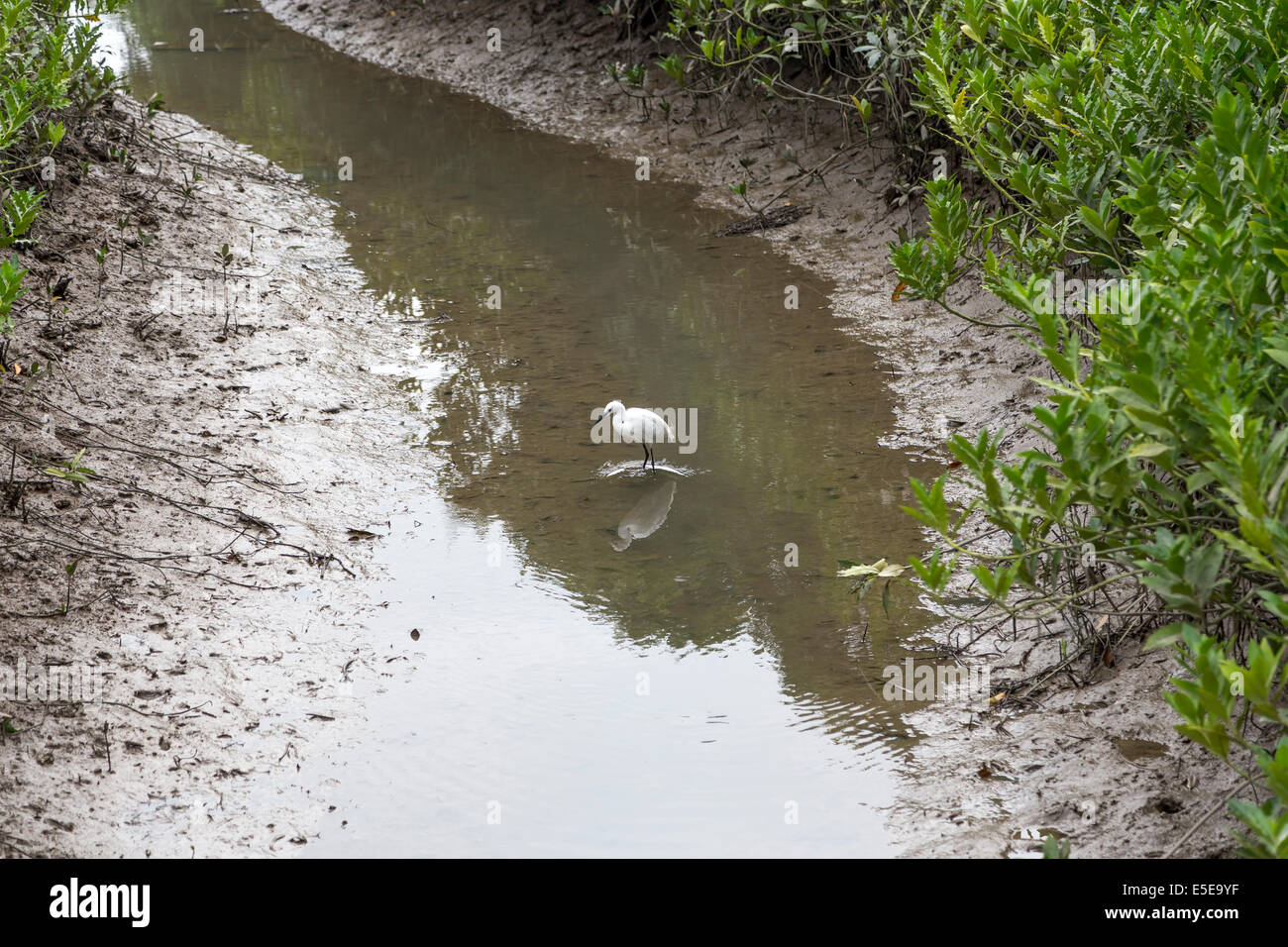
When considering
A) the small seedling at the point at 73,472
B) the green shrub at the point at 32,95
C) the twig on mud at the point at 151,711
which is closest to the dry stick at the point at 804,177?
the green shrub at the point at 32,95

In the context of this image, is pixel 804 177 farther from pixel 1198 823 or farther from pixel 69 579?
pixel 1198 823

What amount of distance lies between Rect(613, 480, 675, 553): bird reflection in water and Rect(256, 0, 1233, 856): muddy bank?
1.37 meters

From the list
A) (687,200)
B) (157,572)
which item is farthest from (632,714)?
(687,200)

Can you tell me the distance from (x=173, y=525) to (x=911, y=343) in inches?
184

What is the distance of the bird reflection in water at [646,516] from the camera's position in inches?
223

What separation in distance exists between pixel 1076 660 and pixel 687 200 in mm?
6827

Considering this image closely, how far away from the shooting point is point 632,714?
446 cm

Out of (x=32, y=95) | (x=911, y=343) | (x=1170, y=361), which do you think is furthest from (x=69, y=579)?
(x=911, y=343)

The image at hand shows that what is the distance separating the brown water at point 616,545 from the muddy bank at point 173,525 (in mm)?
277

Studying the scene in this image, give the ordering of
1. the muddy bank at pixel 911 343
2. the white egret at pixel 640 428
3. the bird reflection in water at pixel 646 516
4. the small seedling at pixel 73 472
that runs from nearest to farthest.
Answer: the muddy bank at pixel 911 343 < the small seedling at pixel 73 472 < the bird reflection in water at pixel 646 516 < the white egret at pixel 640 428

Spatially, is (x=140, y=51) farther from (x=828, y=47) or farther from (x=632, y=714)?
(x=632, y=714)

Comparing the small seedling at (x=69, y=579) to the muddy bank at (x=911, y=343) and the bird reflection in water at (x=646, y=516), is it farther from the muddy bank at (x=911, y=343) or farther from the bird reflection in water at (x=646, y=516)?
the muddy bank at (x=911, y=343)

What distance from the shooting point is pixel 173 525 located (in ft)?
17.7

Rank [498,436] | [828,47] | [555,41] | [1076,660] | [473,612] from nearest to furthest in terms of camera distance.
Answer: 1. [1076,660]
2. [473,612]
3. [498,436]
4. [828,47]
5. [555,41]
